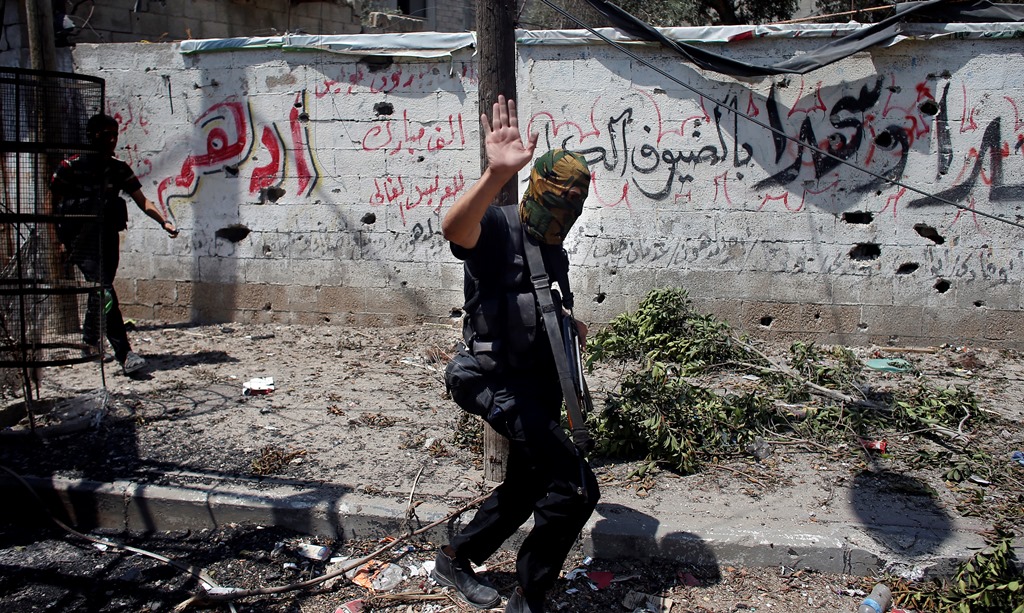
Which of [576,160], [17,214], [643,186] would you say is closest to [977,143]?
[643,186]

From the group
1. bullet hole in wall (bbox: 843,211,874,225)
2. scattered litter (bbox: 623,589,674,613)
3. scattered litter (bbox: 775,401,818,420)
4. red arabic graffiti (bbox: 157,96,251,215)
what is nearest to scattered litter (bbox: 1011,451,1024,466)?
scattered litter (bbox: 775,401,818,420)

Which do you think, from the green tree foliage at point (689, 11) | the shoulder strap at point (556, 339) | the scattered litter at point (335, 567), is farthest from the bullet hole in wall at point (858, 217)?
the green tree foliage at point (689, 11)

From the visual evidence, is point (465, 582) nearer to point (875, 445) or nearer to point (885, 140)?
point (875, 445)

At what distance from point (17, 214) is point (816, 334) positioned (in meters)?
5.76

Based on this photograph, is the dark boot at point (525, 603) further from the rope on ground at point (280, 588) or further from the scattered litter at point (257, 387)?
the scattered litter at point (257, 387)

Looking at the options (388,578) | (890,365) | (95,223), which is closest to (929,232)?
(890,365)

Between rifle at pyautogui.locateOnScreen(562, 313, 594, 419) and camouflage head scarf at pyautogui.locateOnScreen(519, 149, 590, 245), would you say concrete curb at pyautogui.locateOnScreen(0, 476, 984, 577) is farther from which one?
camouflage head scarf at pyautogui.locateOnScreen(519, 149, 590, 245)

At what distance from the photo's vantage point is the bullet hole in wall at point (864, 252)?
6.47m

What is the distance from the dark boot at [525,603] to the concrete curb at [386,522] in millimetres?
618

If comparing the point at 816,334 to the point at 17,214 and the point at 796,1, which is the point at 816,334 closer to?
the point at 17,214

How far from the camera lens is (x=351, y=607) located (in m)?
3.08

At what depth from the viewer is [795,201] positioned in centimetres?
648

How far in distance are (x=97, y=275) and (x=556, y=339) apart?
11.5 feet

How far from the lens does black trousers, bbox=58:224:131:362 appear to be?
4.39 m
